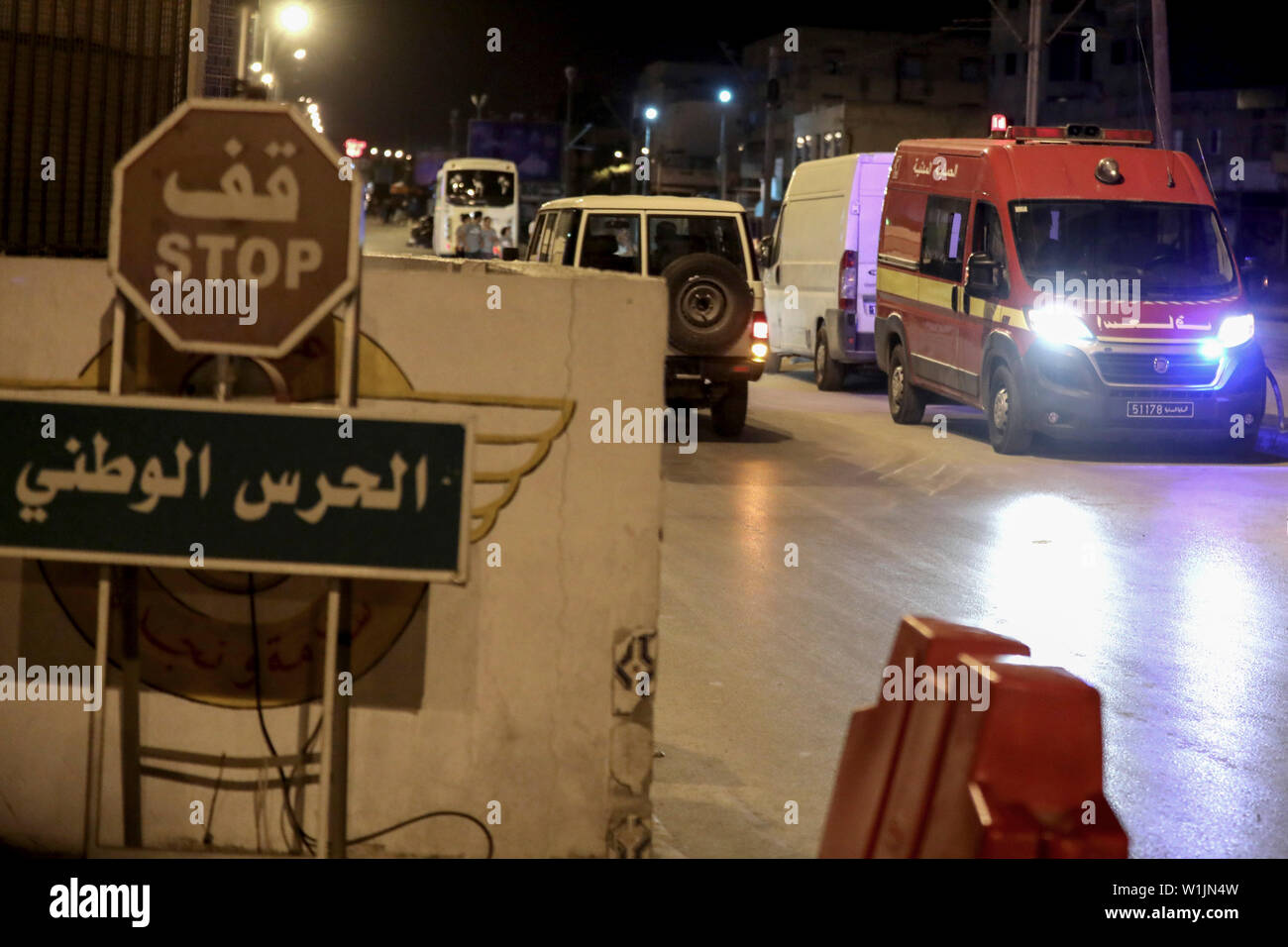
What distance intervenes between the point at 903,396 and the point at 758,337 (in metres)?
2.73

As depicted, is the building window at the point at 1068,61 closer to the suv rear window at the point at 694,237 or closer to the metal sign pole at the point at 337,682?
the suv rear window at the point at 694,237

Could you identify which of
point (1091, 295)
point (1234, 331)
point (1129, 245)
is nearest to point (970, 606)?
point (1091, 295)

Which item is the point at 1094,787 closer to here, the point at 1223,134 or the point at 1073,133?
the point at 1073,133

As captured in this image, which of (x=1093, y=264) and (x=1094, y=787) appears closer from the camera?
(x=1094, y=787)

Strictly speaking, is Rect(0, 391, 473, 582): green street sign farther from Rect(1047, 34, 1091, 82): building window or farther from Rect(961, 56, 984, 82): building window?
Rect(961, 56, 984, 82): building window

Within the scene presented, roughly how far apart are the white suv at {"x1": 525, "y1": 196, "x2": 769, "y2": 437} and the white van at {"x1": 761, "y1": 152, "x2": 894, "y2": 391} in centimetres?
316

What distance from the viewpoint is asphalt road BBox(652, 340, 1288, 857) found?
18.6 ft

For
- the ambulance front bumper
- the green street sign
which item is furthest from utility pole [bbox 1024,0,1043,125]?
the green street sign

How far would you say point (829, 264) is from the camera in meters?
20.6

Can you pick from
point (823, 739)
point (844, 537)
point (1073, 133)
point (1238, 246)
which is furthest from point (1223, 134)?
point (823, 739)

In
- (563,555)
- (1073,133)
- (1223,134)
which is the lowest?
(563,555)

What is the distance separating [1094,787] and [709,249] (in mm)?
12209

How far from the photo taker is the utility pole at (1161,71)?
22180 mm
